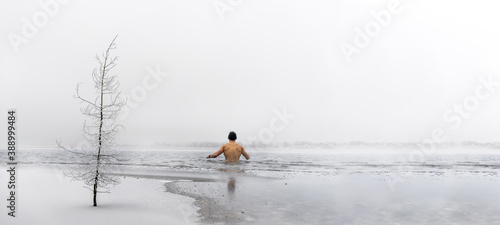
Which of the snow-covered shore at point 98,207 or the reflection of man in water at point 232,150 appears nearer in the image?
the snow-covered shore at point 98,207

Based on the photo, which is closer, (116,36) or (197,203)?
(116,36)

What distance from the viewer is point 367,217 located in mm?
10227

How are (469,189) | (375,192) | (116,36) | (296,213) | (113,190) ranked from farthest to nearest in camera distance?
1. (469,189)
2. (375,192)
3. (113,190)
4. (296,213)
5. (116,36)

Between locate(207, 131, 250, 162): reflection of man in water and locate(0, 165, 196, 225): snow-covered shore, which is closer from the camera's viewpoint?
locate(0, 165, 196, 225): snow-covered shore

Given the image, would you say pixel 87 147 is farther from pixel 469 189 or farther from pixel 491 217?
pixel 469 189

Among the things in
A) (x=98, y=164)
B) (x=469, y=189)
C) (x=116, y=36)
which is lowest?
(x=469, y=189)

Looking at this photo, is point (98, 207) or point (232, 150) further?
point (232, 150)

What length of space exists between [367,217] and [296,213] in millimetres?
1833

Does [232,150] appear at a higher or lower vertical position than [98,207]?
higher

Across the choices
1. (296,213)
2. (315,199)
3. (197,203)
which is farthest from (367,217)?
(197,203)

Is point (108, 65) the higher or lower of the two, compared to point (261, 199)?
higher

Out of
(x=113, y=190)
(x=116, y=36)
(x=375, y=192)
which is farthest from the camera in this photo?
(x=375, y=192)

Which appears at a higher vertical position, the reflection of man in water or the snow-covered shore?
the reflection of man in water

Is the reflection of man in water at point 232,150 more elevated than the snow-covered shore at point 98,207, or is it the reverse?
the reflection of man in water at point 232,150
